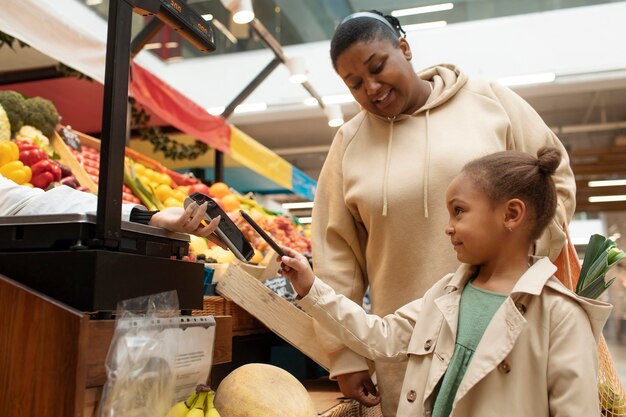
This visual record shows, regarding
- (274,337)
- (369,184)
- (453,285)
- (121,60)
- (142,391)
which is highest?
(121,60)

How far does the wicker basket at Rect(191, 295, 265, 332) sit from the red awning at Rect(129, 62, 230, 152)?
1738 millimetres

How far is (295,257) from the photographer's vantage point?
1.41 meters

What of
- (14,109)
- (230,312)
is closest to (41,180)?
(14,109)

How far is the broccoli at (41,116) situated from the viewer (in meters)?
2.97

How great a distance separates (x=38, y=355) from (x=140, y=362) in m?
0.14

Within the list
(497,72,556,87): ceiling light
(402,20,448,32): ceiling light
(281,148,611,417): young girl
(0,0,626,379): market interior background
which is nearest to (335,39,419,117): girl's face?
(281,148,611,417): young girl

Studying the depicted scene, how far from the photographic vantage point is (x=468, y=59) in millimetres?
A: 7941

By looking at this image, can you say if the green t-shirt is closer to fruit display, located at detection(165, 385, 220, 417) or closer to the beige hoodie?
the beige hoodie

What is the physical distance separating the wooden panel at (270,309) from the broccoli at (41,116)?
1877mm

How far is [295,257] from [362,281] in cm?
48

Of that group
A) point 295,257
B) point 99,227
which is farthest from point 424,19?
point 99,227

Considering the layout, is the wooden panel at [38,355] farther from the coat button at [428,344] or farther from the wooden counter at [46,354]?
the coat button at [428,344]

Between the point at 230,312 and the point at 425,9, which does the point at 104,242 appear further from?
the point at 425,9

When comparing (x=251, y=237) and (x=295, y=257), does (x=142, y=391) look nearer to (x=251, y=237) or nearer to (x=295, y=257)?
(x=295, y=257)
